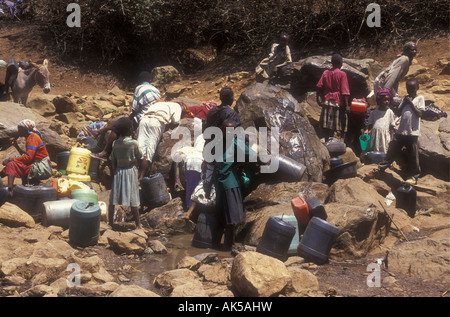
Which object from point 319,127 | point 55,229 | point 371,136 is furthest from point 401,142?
point 55,229

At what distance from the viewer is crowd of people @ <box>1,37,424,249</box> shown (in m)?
6.31

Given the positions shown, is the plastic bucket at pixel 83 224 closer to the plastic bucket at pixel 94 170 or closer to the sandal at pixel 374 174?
the plastic bucket at pixel 94 170

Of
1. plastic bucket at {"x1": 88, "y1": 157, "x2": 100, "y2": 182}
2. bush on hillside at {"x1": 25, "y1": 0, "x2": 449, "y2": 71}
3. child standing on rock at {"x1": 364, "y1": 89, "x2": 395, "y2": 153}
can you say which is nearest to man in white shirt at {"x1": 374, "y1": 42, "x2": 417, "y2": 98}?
child standing on rock at {"x1": 364, "y1": 89, "x2": 395, "y2": 153}

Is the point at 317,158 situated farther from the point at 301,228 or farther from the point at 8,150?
the point at 8,150

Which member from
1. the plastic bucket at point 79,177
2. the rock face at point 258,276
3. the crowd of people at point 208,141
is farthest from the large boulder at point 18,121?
the rock face at point 258,276

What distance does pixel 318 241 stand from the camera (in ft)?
18.7


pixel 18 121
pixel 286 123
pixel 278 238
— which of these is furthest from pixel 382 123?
pixel 18 121

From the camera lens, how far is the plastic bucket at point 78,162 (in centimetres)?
826

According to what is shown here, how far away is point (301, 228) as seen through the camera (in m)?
6.13

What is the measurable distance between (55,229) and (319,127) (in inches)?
206

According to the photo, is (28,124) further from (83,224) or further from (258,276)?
(258,276)

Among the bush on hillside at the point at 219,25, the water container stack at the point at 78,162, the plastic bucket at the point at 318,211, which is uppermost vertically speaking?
the bush on hillside at the point at 219,25

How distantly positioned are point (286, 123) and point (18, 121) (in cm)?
503

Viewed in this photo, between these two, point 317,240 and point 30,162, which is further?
point 30,162
